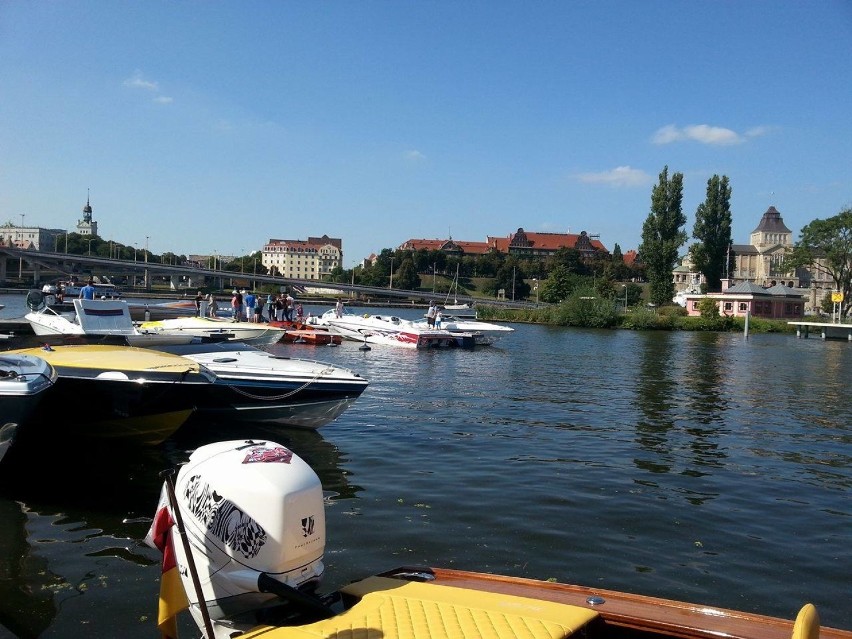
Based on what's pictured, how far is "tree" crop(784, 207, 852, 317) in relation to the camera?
307 ft

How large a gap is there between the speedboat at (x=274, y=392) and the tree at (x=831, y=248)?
96.6 meters

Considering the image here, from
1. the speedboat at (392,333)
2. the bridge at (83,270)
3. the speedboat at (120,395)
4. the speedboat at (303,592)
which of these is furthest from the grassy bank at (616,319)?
the speedboat at (303,592)

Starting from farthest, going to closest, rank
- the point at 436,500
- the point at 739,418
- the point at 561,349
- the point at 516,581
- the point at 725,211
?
the point at 725,211, the point at 561,349, the point at 739,418, the point at 436,500, the point at 516,581

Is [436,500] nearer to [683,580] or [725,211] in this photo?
[683,580]

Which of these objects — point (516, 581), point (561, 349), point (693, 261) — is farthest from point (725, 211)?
point (516, 581)

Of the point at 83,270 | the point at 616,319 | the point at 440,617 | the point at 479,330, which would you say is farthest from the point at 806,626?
the point at 83,270

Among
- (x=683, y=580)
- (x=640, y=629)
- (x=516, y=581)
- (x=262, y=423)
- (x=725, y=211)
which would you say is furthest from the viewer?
(x=725, y=211)

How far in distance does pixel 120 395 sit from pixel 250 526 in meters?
7.73

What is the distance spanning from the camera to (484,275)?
177500 millimetres

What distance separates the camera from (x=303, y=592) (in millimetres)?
4684

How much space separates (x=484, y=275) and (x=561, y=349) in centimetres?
13512

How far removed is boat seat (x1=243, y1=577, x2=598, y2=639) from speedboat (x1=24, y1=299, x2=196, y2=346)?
60.8ft

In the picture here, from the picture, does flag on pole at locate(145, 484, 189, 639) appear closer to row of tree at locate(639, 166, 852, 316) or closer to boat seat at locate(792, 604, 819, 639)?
boat seat at locate(792, 604, 819, 639)

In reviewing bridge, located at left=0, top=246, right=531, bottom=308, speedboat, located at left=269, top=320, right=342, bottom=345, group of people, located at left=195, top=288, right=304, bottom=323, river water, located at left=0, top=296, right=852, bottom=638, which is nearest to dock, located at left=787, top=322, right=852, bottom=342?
bridge, located at left=0, top=246, right=531, bottom=308
